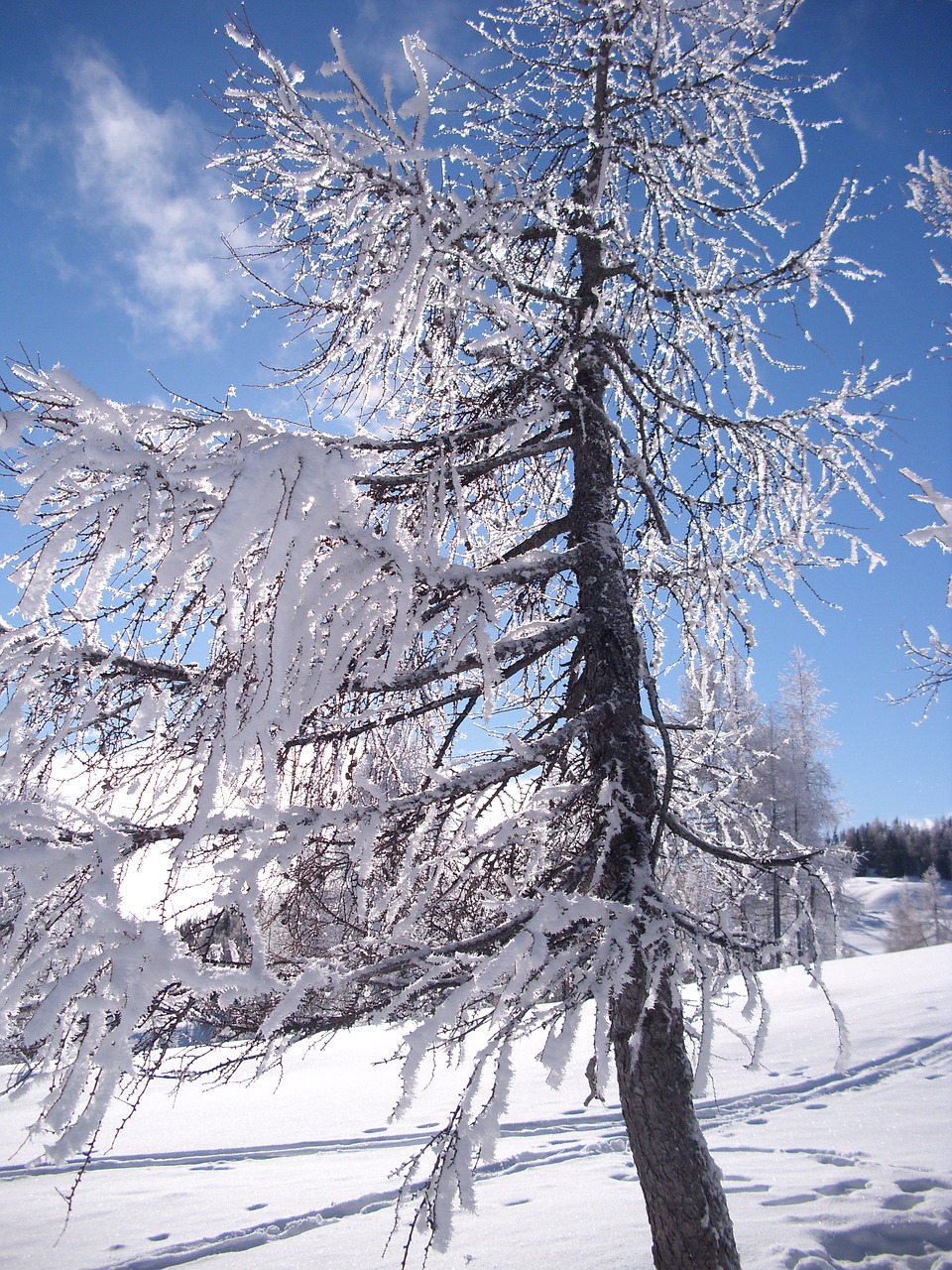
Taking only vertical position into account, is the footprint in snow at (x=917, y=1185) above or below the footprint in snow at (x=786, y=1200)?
above

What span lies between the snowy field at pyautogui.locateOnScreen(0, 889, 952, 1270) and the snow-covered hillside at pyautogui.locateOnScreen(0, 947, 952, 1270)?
1.0 inches

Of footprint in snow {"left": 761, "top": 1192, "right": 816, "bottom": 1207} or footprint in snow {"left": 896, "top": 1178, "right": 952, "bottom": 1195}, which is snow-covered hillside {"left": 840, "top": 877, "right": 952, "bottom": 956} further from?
footprint in snow {"left": 761, "top": 1192, "right": 816, "bottom": 1207}

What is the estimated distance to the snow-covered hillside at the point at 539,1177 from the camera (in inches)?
178

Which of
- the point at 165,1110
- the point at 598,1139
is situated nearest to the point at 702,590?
the point at 598,1139

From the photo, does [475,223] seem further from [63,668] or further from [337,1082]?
[337,1082]

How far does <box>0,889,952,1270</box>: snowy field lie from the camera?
452 cm

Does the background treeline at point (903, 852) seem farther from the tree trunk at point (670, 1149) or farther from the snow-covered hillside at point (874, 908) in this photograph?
the tree trunk at point (670, 1149)

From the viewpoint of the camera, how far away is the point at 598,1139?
7312 millimetres

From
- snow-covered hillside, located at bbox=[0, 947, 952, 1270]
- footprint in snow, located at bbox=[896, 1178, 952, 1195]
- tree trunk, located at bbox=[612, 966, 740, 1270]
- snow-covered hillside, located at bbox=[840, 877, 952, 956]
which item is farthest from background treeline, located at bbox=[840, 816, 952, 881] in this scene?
tree trunk, located at bbox=[612, 966, 740, 1270]

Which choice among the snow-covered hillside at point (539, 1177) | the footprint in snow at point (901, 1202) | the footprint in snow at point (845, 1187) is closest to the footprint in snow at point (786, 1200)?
the snow-covered hillside at point (539, 1177)

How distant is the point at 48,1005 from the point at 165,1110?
12.7 meters

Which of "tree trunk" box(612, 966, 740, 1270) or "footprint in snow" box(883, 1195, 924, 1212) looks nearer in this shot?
"tree trunk" box(612, 966, 740, 1270)

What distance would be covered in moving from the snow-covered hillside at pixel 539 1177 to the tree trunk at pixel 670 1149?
456 millimetres

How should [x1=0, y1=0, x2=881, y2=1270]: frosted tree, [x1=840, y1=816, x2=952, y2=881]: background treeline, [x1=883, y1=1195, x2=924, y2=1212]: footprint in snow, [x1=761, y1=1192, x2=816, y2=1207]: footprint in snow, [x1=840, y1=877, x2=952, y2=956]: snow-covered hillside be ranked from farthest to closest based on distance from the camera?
[x1=840, y1=816, x2=952, y2=881]: background treeline → [x1=840, y1=877, x2=952, y2=956]: snow-covered hillside → [x1=761, y1=1192, x2=816, y2=1207]: footprint in snow → [x1=883, y1=1195, x2=924, y2=1212]: footprint in snow → [x1=0, y1=0, x2=881, y2=1270]: frosted tree
